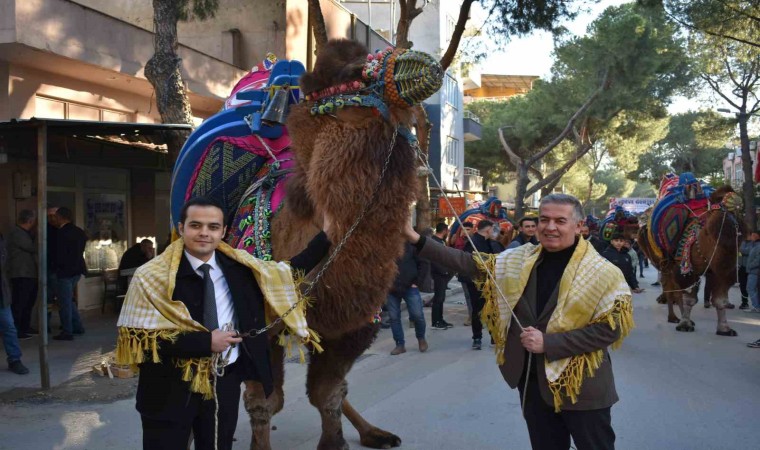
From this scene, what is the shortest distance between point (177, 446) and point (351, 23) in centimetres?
1761

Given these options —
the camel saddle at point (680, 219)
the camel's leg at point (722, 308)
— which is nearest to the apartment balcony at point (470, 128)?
the camel saddle at point (680, 219)

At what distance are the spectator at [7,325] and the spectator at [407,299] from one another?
4521mm

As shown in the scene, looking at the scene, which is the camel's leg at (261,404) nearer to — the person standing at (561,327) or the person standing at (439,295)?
the person standing at (561,327)

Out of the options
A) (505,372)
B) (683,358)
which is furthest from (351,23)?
(505,372)

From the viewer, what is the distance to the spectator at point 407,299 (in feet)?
32.5

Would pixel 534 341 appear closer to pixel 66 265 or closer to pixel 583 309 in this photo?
pixel 583 309

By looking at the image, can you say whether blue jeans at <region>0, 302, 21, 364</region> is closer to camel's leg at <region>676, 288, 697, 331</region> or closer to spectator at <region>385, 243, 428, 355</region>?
spectator at <region>385, 243, 428, 355</region>

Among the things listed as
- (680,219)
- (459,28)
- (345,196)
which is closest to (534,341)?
(345,196)

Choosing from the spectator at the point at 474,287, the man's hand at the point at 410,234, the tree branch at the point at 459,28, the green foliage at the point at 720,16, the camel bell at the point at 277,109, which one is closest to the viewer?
the man's hand at the point at 410,234

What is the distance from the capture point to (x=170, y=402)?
3.13 meters

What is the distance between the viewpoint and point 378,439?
5500mm

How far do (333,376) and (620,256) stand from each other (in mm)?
6577

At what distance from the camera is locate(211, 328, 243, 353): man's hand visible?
3086 mm

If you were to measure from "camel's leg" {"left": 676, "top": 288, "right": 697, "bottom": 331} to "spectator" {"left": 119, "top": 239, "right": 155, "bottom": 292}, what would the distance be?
894cm
